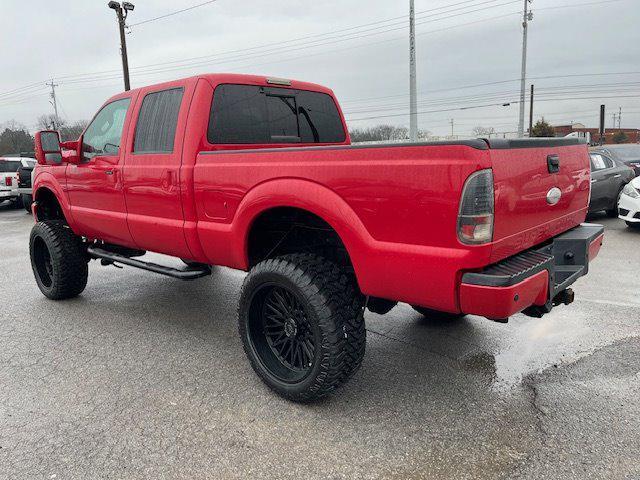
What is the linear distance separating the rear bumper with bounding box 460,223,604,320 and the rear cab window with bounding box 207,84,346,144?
223cm

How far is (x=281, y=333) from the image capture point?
329 centimetres

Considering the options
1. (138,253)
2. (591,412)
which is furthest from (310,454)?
(138,253)

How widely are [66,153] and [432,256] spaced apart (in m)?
4.11

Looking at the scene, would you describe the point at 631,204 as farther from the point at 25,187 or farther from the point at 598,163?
the point at 25,187

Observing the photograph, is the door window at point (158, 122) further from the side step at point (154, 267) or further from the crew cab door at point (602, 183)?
the crew cab door at point (602, 183)

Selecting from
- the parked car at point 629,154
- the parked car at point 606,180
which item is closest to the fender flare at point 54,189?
the parked car at point 606,180

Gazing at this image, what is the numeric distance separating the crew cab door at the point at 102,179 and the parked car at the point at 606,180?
333 inches

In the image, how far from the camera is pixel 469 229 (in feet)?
7.55

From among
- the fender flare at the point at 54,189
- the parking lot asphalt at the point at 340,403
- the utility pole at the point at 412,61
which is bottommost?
the parking lot asphalt at the point at 340,403

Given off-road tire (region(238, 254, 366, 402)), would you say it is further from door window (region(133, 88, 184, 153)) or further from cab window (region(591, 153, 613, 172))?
cab window (region(591, 153, 613, 172))

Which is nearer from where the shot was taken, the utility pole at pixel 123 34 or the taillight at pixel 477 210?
the taillight at pixel 477 210

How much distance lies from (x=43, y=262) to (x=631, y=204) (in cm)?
887

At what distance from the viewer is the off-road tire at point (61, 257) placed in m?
5.14

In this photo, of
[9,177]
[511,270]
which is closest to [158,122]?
[511,270]
